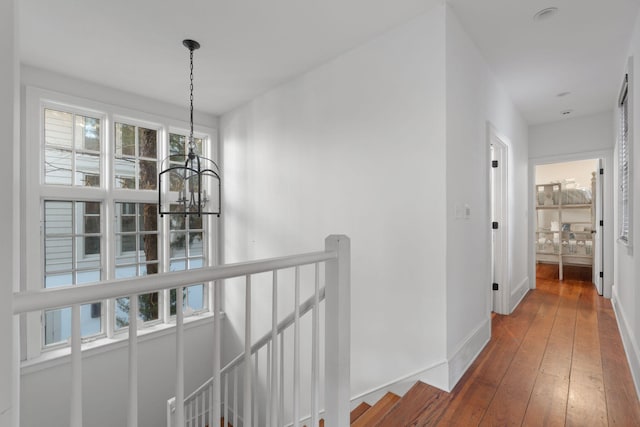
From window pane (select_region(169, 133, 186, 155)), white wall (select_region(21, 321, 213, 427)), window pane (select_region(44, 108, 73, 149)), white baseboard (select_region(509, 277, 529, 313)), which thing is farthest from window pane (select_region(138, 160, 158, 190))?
white baseboard (select_region(509, 277, 529, 313))

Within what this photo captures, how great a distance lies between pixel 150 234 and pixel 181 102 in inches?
66.9

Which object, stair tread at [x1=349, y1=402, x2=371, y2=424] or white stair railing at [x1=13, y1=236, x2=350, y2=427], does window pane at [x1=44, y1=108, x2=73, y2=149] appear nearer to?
white stair railing at [x1=13, y1=236, x2=350, y2=427]

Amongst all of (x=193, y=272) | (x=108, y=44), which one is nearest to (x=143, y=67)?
(x=108, y=44)

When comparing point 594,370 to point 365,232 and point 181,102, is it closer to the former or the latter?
point 365,232

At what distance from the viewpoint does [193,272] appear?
88cm

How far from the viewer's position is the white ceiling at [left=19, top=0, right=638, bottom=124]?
2.09 m

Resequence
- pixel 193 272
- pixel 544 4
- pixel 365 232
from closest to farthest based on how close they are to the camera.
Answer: pixel 193 272, pixel 544 4, pixel 365 232

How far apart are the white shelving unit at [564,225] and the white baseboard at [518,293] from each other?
1571 mm

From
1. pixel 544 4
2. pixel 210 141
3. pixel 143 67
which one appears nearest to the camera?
pixel 544 4

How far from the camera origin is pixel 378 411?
1912mm

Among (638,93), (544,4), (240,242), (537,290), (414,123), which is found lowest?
(537,290)

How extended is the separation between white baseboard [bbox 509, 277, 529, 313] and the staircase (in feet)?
6.89

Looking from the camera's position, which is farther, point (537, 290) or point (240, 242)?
point (537, 290)

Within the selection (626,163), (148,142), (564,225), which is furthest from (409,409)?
(564,225)
